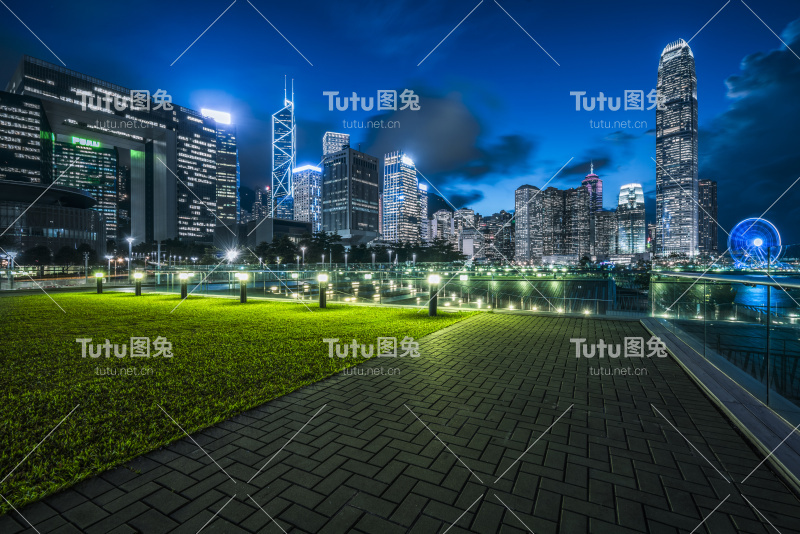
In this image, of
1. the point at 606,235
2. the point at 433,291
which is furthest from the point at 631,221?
the point at 433,291

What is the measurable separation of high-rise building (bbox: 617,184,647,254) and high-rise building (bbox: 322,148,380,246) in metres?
122

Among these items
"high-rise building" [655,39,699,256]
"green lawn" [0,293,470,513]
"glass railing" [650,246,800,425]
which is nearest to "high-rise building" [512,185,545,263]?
"high-rise building" [655,39,699,256]

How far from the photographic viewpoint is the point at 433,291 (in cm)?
1189

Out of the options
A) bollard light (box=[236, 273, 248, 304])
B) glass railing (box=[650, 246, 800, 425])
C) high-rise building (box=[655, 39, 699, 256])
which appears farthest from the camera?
high-rise building (box=[655, 39, 699, 256])

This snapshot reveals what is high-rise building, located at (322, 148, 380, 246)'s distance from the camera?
177 meters

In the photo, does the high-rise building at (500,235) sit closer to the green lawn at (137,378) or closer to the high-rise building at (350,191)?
the high-rise building at (350,191)

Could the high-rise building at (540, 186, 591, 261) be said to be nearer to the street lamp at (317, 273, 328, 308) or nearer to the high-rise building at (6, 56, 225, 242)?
the high-rise building at (6, 56, 225, 242)

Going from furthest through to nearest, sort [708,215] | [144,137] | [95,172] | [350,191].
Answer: [95,172] → [350,191] → [144,137] → [708,215]

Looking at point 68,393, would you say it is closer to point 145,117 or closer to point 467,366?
point 467,366

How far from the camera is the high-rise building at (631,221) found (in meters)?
164

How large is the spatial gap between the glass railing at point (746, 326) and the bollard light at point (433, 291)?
628cm

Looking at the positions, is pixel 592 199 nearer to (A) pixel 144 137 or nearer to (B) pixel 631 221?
(B) pixel 631 221

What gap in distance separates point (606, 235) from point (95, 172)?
266 metres

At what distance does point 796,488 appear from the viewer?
274cm
